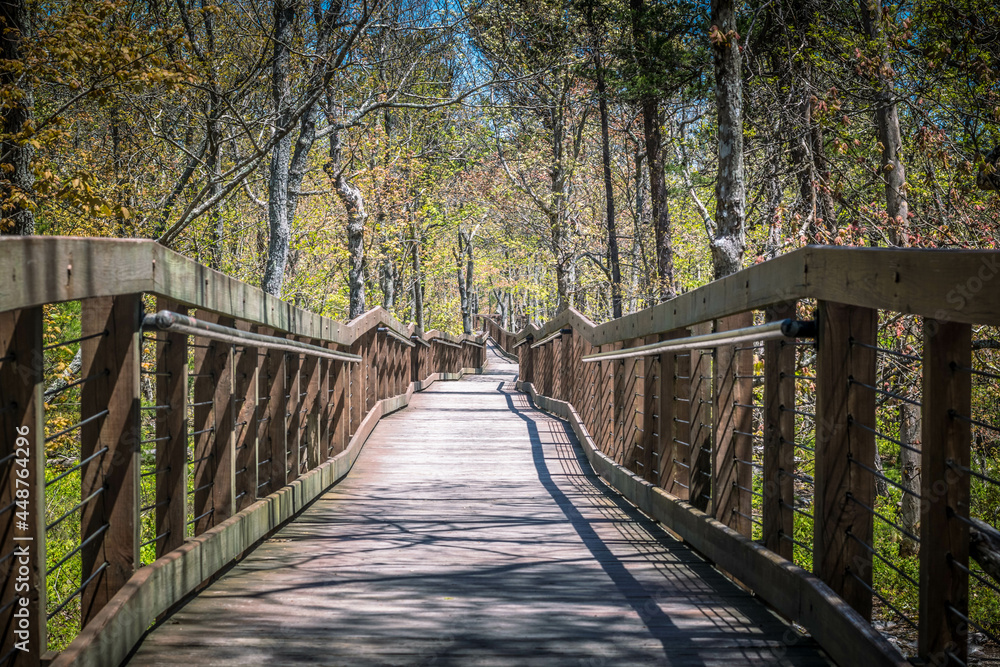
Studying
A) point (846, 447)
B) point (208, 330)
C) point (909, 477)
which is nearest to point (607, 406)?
point (909, 477)

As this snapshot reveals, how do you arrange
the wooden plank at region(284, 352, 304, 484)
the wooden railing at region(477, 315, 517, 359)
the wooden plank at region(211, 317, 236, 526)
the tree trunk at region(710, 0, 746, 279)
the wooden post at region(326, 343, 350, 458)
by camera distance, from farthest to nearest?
the wooden railing at region(477, 315, 517, 359) → the tree trunk at region(710, 0, 746, 279) → the wooden post at region(326, 343, 350, 458) → the wooden plank at region(284, 352, 304, 484) → the wooden plank at region(211, 317, 236, 526)

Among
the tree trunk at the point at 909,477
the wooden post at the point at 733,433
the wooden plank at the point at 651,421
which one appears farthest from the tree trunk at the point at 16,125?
the tree trunk at the point at 909,477

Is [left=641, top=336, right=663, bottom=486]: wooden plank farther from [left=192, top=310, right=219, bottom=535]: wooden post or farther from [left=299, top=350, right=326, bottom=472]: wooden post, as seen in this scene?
[left=192, top=310, right=219, bottom=535]: wooden post

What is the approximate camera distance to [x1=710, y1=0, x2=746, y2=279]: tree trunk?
8.85m

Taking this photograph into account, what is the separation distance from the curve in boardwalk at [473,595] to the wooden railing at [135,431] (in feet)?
0.68

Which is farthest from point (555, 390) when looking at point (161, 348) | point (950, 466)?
point (950, 466)

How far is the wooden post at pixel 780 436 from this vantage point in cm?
334

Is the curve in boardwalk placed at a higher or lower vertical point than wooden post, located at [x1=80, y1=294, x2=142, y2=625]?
lower

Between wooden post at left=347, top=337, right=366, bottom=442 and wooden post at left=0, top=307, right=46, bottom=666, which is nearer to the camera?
wooden post at left=0, top=307, right=46, bottom=666

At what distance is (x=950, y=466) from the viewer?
219 cm

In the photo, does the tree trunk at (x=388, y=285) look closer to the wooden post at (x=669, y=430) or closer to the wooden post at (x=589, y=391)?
the wooden post at (x=589, y=391)

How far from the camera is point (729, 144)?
8883 mm

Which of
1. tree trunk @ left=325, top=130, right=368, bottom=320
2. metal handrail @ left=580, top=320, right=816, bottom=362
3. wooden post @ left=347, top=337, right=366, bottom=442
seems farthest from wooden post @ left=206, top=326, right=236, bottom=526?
tree trunk @ left=325, top=130, right=368, bottom=320

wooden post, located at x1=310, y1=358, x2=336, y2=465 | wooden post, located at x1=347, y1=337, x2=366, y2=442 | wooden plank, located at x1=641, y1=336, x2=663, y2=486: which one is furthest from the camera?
wooden post, located at x1=347, y1=337, x2=366, y2=442
